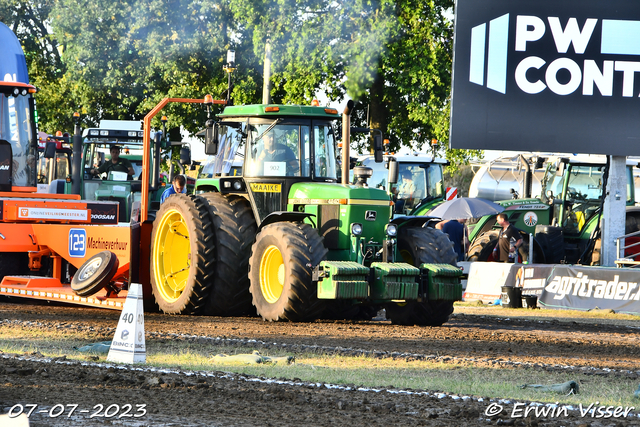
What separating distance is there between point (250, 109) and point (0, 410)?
7205 mm

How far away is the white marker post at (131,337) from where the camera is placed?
7309 mm

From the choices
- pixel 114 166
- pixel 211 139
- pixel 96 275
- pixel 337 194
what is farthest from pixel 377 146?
pixel 114 166

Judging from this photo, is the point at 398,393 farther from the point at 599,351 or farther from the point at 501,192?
the point at 501,192

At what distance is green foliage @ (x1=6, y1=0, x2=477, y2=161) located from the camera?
24719 millimetres

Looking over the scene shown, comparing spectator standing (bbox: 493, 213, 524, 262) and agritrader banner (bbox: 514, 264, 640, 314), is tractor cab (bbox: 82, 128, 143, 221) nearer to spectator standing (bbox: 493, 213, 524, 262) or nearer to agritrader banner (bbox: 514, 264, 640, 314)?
spectator standing (bbox: 493, 213, 524, 262)

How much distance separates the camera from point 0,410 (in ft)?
16.7

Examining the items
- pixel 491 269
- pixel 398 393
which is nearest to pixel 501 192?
pixel 491 269

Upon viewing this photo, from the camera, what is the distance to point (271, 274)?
36.9 feet

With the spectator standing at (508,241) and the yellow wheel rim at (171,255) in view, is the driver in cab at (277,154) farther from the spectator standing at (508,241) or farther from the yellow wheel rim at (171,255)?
the spectator standing at (508,241)

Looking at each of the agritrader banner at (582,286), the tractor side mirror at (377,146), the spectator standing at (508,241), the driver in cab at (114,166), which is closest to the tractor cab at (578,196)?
the spectator standing at (508,241)

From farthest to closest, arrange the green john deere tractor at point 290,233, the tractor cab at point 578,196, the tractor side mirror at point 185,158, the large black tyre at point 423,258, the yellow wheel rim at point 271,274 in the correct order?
the tractor cab at point 578,196, the tractor side mirror at point 185,158, the large black tyre at point 423,258, the yellow wheel rim at point 271,274, the green john deere tractor at point 290,233

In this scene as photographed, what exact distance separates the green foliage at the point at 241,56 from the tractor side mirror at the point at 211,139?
29.5ft

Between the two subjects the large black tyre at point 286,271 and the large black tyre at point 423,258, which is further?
the large black tyre at point 423,258

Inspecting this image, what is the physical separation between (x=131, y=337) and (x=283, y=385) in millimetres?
1592
